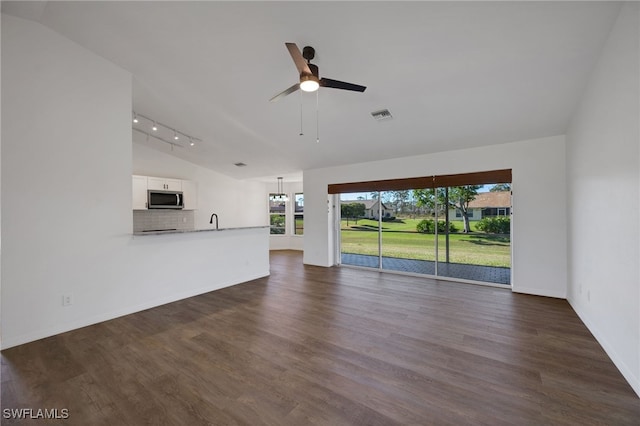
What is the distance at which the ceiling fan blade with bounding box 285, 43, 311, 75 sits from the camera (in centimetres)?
206

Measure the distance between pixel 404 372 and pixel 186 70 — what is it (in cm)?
408

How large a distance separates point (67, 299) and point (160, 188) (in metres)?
3.61

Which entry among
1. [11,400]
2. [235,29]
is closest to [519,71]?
[235,29]

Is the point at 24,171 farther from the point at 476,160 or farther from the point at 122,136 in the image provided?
the point at 476,160

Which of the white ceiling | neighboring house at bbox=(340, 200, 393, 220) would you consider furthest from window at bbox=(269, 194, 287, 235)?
the white ceiling

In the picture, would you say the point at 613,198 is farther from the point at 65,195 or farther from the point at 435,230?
the point at 65,195

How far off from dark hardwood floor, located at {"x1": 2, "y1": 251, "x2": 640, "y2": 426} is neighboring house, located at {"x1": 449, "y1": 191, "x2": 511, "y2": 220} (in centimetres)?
183

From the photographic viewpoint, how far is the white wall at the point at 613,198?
194 centimetres

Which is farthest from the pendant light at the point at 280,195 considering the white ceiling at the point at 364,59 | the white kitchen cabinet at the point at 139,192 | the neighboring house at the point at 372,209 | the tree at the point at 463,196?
the tree at the point at 463,196

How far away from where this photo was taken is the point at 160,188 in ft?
19.8

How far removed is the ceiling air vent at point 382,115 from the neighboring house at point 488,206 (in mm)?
2496

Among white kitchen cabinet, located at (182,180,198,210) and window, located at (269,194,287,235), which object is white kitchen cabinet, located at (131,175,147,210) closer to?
white kitchen cabinet, located at (182,180,198,210)

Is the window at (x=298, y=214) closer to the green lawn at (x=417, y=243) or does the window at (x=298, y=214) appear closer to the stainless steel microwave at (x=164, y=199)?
the green lawn at (x=417, y=243)

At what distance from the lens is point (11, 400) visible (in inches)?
71.3
